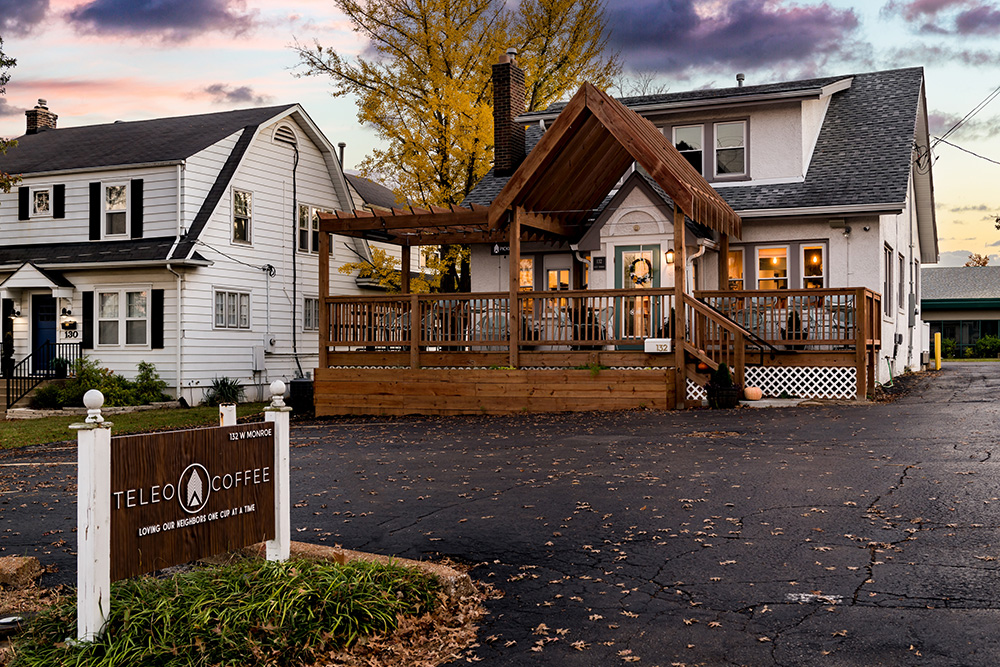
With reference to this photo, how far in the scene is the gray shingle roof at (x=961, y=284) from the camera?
48750mm

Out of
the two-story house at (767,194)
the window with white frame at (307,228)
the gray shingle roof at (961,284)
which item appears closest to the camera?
the two-story house at (767,194)

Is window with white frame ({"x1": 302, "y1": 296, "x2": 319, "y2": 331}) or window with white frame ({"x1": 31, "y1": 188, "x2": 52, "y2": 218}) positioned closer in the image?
window with white frame ({"x1": 31, "y1": 188, "x2": 52, "y2": 218})

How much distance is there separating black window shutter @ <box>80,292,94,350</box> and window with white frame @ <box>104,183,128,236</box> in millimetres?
1910

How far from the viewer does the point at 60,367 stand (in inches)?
995

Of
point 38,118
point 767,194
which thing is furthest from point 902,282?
point 38,118

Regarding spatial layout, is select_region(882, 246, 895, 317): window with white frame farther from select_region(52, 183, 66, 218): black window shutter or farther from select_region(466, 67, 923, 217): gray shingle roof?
select_region(52, 183, 66, 218): black window shutter

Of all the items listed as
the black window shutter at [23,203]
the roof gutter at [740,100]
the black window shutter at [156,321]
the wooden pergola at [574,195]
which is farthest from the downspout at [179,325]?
the roof gutter at [740,100]

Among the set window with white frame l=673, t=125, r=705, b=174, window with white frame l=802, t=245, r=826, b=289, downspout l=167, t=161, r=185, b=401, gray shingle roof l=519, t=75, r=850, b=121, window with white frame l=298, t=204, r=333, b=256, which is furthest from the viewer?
window with white frame l=298, t=204, r=333, b=256

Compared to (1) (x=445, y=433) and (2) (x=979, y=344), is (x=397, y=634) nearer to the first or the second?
(1) (x=445, y=433)

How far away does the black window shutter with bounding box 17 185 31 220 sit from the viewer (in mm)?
27281

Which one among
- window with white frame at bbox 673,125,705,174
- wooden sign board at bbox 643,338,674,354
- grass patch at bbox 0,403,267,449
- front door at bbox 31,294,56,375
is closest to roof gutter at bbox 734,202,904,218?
window with white frame at bbox 673,125,705,174

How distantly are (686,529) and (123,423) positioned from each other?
636 inches

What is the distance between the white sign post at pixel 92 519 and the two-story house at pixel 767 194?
46.3 feet

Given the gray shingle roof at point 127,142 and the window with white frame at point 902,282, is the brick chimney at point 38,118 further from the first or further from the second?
the window with white frame at point 902,282
